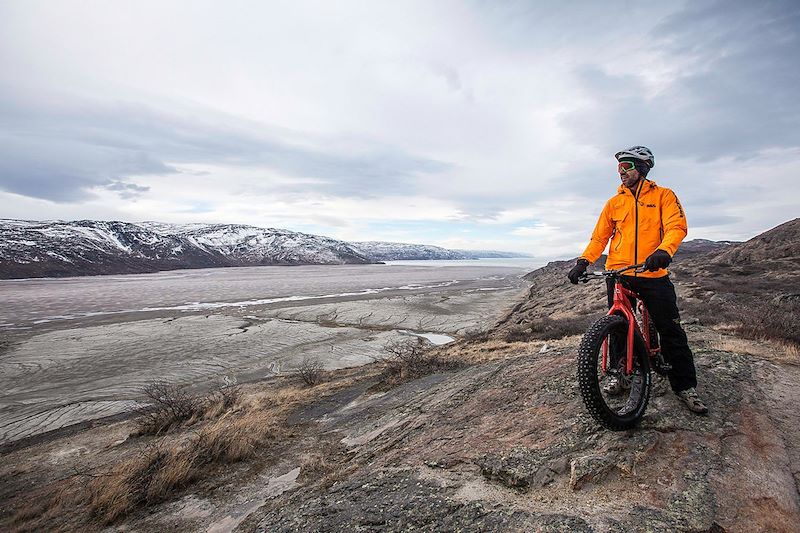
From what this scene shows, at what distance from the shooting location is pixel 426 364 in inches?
451

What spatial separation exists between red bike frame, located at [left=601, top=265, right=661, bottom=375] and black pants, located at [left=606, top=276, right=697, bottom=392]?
0.32 feet

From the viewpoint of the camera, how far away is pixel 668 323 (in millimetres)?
4504

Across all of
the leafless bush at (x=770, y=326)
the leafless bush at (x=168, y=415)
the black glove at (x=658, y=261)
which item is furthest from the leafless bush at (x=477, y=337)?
the black glove at (x=658, y=261)

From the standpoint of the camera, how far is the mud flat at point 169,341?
15.0 m

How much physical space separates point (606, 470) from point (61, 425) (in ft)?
51.4

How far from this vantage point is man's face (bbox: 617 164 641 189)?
455 centimetres

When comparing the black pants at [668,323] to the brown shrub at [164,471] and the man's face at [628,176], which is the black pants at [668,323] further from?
the brown shrub at [164,471]

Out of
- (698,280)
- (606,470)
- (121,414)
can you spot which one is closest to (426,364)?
(606,470)

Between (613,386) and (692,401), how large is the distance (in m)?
0.79

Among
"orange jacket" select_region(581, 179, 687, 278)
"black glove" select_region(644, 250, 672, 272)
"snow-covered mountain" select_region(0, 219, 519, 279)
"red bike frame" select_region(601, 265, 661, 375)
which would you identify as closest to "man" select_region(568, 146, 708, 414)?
"orange jacket" select_region(581, 179, 687, 278)

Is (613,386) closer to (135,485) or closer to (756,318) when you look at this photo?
(135,485)

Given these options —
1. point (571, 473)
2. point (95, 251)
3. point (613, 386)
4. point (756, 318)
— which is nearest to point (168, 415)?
point (571, 473)

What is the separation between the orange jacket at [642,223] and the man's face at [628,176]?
0.19 ft

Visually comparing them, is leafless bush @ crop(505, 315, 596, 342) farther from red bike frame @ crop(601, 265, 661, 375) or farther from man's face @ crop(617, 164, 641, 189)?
man's face @ crop(617, 164, 641, 189)
